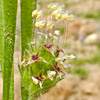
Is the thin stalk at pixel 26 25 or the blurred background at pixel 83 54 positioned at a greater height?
the thin stalk at pixel 26 25

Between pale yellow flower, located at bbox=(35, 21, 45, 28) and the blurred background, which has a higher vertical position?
pale yellow flower, located at bbox=(35, 21, 45, 28)

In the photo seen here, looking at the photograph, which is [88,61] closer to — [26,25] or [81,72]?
[81,72]

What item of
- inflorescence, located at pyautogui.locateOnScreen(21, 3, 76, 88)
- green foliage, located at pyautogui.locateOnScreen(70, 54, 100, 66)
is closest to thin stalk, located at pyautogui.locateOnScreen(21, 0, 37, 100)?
inflorescence, located at pyautogui.locateOnScreen(21, 3, 76, 88)

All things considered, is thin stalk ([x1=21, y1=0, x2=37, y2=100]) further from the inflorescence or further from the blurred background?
the blurred background

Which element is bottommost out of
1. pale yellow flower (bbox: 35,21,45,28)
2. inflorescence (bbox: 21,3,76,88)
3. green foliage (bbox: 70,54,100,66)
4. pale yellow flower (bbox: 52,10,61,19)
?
green foliage (bbox: 70,54,100,66)

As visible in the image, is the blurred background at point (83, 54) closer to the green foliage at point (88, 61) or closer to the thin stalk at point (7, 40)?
the green foliage at point (88, 61)

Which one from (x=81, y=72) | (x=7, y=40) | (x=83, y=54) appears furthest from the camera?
(x=83, y=54)

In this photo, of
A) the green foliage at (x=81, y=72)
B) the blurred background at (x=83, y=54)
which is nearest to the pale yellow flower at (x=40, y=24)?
the blurred background at (x=83, y=54)

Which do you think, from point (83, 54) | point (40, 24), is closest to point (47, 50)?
point (40, 24)
